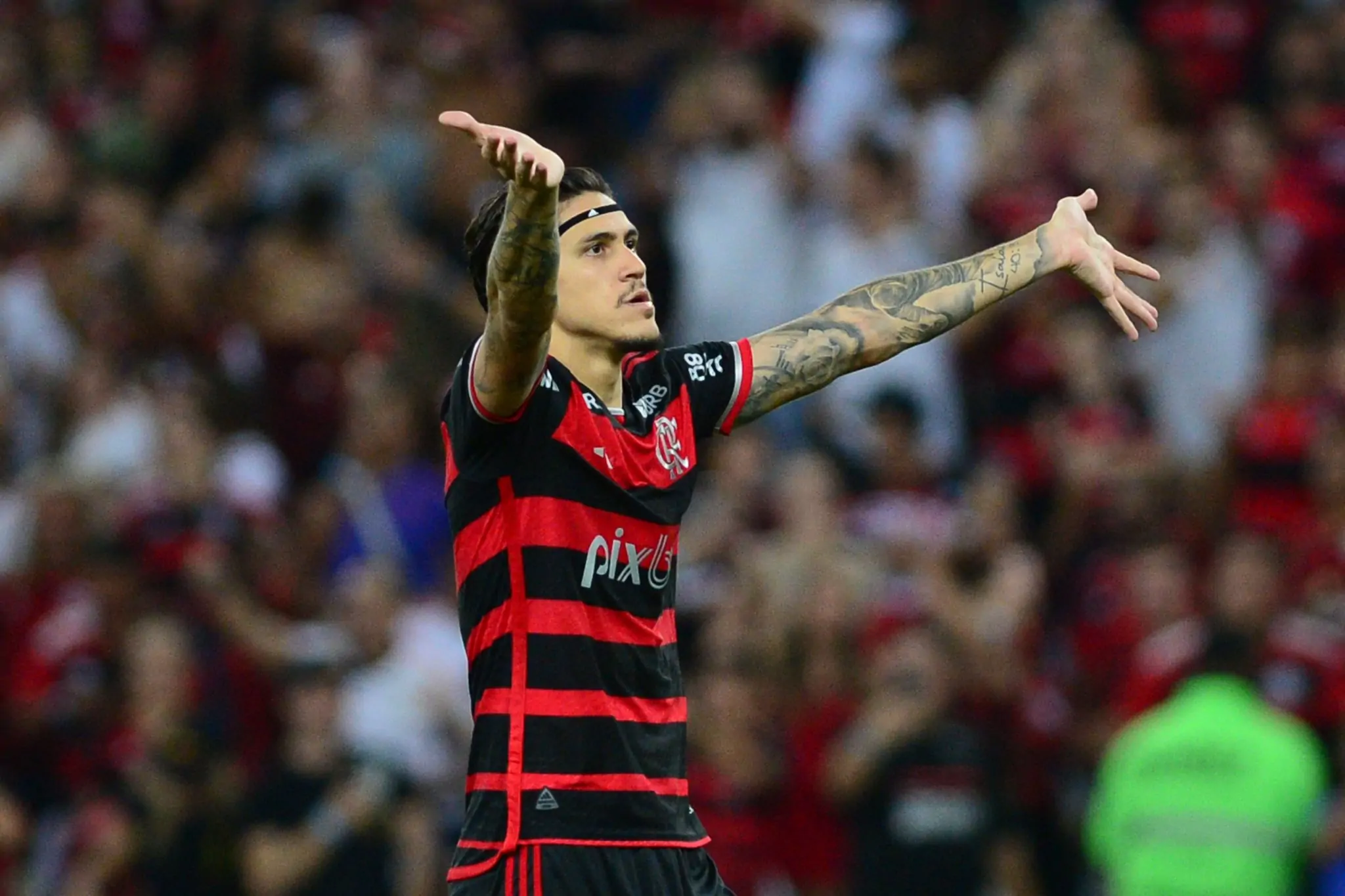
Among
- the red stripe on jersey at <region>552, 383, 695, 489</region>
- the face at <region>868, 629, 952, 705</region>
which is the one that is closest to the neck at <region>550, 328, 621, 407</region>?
the red stripe on jersey at <region>552, 383, 695, 489</region>

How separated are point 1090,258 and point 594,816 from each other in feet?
6.24

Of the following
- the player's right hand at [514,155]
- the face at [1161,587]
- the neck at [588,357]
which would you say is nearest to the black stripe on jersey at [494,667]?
the neck at [588,357]

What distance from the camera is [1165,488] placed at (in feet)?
35.2

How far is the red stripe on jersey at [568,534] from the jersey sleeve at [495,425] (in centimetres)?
10

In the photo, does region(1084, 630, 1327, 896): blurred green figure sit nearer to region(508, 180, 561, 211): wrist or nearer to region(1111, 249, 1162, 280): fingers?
region(1111, 249, 1162, 280): fingers

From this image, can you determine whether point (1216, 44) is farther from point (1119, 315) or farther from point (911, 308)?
point (1119, 315)

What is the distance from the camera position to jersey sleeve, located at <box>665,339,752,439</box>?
5762 mm

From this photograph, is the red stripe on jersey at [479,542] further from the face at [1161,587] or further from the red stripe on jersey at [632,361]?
the face at [1161,587]

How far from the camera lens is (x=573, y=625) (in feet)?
16.9

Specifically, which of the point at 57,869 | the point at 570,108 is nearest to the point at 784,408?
the point at 570,108

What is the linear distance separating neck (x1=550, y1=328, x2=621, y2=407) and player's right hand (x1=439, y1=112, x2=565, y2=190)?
0.65m

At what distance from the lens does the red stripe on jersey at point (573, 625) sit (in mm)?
5148

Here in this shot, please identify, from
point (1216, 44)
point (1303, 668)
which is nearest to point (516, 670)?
point (1303, 668)

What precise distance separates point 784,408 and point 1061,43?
2.62 meters
